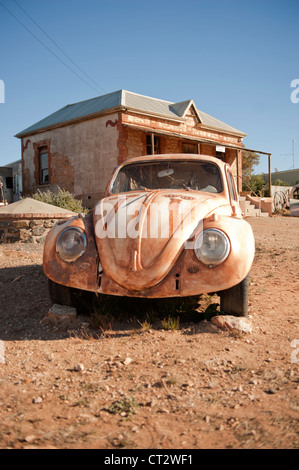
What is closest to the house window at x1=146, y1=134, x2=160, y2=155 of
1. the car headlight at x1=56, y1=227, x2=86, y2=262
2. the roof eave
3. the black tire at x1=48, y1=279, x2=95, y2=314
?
the roof eave

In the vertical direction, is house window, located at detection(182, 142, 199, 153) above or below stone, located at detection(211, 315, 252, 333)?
above

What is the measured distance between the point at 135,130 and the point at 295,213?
9.88 meters

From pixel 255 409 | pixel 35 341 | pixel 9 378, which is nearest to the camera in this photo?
pixel 255 409

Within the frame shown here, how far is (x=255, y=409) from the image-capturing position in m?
2.17

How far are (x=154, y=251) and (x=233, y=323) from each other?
0.92 m

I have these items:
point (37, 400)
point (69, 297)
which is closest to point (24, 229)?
point (69, 297)

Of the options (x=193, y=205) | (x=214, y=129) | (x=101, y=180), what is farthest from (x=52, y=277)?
(x=214, y=129)

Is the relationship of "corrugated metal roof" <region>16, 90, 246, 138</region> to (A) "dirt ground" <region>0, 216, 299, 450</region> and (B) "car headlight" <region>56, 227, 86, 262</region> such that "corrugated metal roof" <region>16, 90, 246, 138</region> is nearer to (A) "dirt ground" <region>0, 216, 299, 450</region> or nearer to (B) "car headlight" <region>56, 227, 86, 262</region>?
(B) "car headlight" <region>56, 227, 86, 262</region>

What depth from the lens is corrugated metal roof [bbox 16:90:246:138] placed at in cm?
1599

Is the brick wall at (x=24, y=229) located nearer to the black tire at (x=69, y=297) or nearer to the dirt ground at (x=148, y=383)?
the dirt ground at (x=148, y=383)

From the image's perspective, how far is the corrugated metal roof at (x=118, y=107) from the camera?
1599cm

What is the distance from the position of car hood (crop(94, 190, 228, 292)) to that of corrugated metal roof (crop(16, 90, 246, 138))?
12.3 metres
